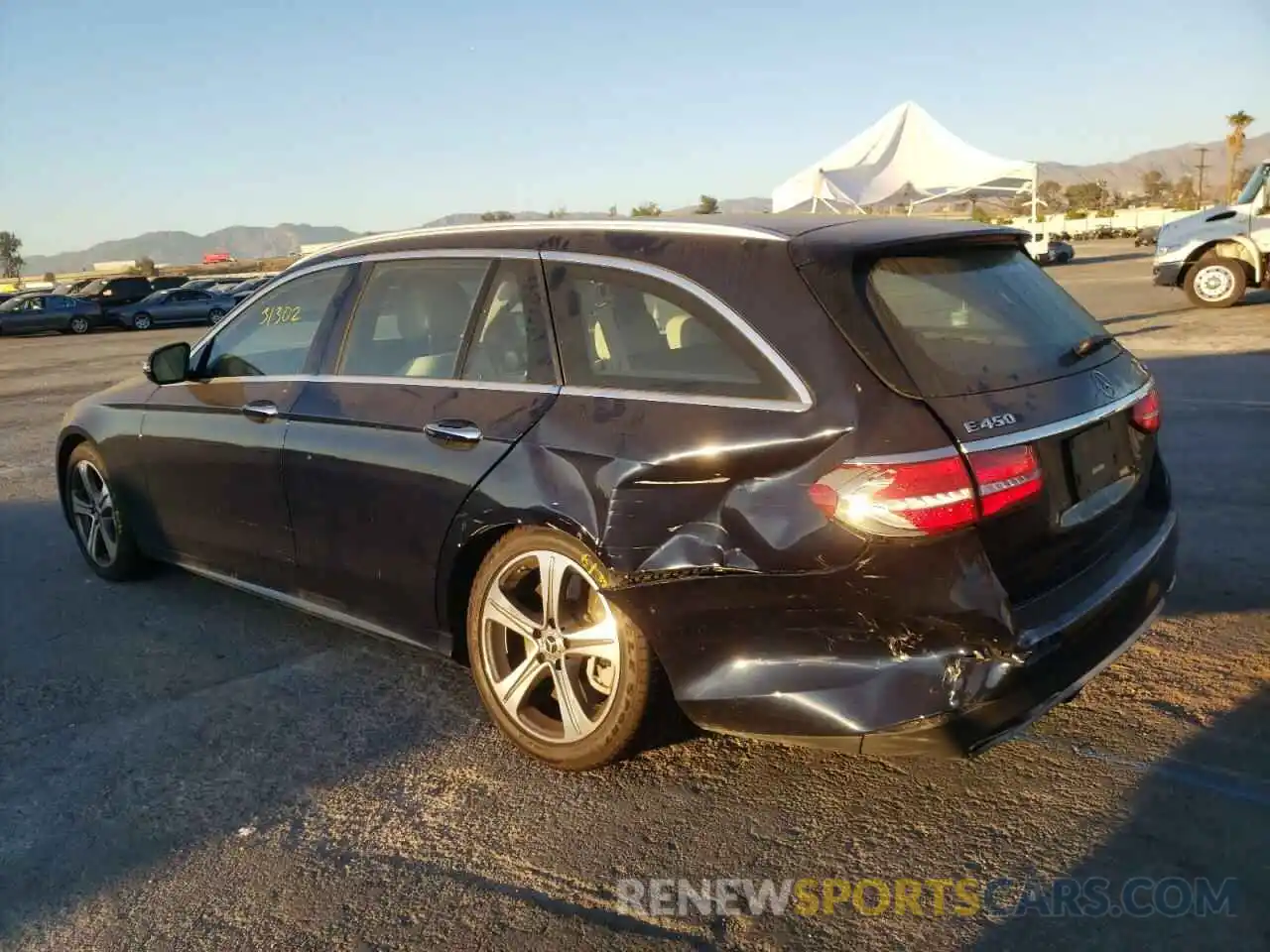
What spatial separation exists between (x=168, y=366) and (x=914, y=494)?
11.7 feet

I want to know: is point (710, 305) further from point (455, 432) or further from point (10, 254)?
point (10, 254)

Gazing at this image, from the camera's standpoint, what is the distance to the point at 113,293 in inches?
1356

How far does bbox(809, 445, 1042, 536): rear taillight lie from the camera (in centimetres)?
267

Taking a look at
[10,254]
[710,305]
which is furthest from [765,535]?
[10,254]

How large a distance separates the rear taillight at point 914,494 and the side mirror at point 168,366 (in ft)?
10.9

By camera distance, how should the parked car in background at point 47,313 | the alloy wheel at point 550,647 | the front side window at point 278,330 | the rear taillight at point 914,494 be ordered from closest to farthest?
the rear taillight at point 914,494 < the alloy wheel at point 550,647 < the front side window at point 278,330 < the parked car in background at point 47,313

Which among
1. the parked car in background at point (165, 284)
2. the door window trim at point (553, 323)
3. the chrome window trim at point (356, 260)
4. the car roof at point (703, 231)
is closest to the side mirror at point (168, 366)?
the chrome window trim at point (356, 260)

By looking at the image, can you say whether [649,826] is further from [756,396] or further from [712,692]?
[756,396]

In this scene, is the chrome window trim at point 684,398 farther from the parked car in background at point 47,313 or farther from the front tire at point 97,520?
the parked car in background at point 47,313

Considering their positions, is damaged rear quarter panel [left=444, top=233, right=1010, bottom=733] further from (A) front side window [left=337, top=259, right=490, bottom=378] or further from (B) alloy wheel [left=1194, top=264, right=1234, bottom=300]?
(B) alloy wheel [left=1194, top=264, right=1234, bottom=300]

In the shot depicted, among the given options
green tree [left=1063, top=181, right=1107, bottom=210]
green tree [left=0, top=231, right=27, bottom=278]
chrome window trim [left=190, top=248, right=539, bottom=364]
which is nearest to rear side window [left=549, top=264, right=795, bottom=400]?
chrome window trim [left=190, top=248, right=539, bottom=364]

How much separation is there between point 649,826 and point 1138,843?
1.29m

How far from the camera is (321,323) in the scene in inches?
169

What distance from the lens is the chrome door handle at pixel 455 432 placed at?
11.4ft
